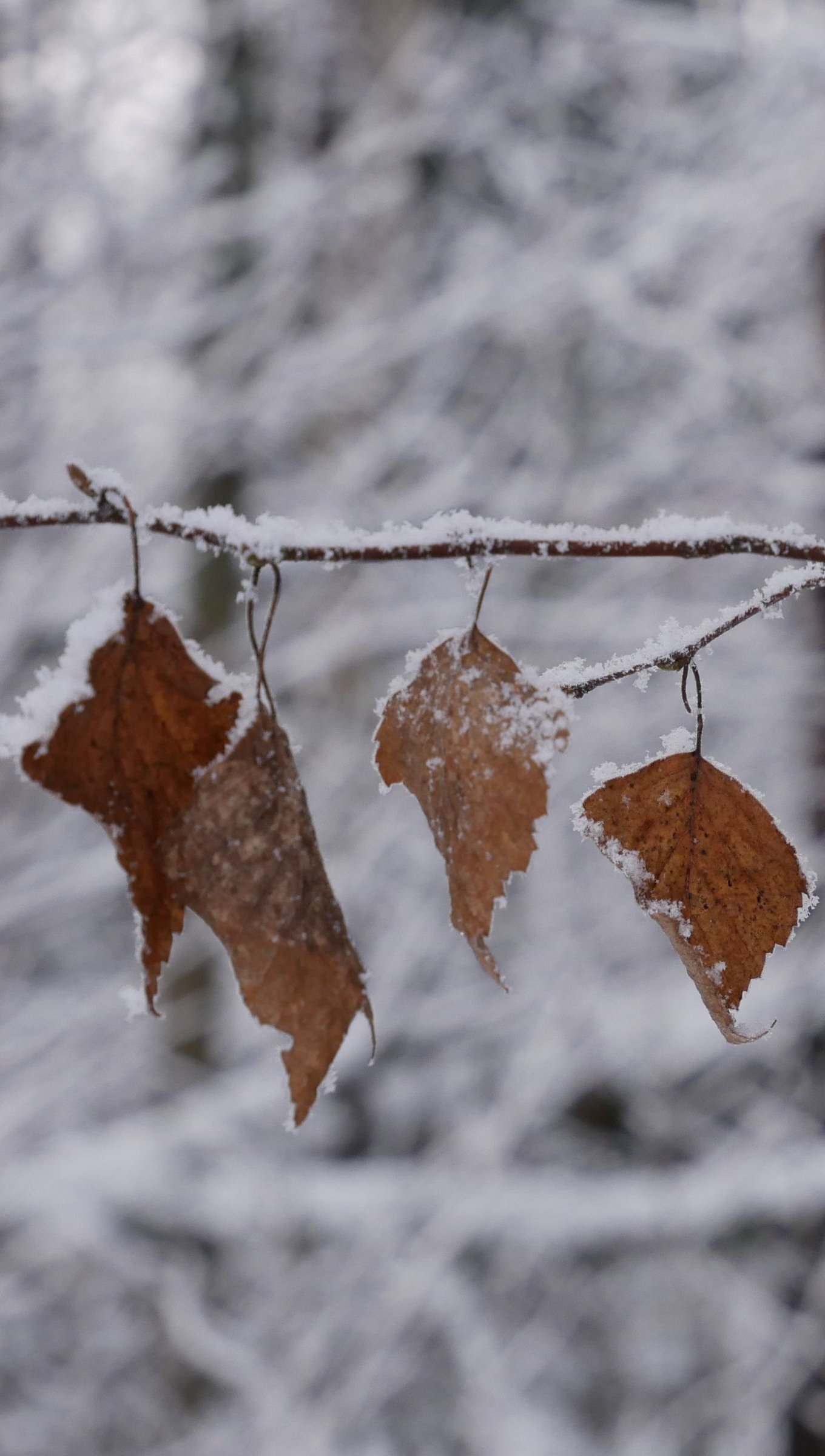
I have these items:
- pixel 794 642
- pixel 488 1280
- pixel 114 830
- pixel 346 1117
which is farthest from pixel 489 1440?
pixel 114 830

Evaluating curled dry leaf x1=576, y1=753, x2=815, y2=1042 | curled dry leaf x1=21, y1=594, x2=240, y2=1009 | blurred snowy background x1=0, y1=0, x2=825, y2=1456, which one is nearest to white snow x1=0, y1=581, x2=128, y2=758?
curled dry leaf x1=21, y1=594, x2=240, y2=1009

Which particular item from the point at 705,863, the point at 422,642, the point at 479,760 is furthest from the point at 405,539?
the point at 422,642

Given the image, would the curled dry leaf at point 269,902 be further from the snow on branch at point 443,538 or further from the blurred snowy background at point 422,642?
the blurred snowy background at point 422,642

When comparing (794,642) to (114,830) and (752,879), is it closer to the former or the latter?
(752,879)

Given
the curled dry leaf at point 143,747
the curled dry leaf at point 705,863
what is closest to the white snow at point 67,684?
the curled dry leaf at point 143,747

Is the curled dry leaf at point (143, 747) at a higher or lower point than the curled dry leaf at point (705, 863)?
higher
